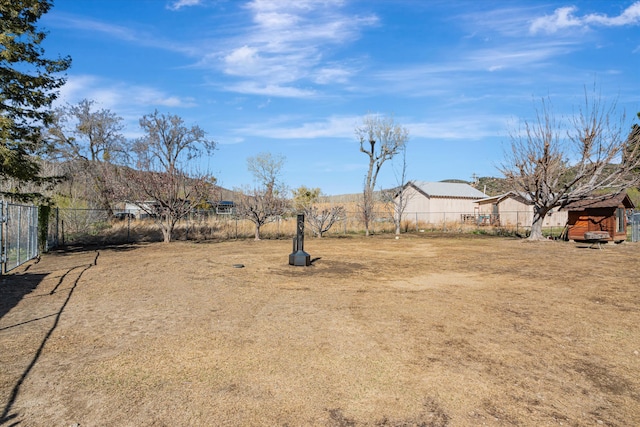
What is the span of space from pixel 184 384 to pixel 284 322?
259 centimetres

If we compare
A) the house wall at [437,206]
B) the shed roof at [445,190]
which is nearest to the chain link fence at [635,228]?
the house wall at [437,206]

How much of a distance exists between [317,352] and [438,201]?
41.9 m

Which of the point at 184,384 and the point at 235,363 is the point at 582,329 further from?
the point at 184,384

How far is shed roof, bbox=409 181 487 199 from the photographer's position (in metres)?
45.4

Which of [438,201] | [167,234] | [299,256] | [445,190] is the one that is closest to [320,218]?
[167,234]

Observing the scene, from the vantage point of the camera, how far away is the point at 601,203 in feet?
81.3

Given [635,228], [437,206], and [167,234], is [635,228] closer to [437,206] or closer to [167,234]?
[437,206]

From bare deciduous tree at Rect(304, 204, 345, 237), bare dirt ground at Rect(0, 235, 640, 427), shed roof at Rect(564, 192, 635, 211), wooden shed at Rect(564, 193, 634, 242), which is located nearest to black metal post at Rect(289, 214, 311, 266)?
bare dirt ground at Rect(0, 235, 640, 427)

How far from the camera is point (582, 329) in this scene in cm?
647

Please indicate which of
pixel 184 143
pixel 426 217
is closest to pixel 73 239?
pixel 184 143

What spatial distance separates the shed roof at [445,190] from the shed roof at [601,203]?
19124 millimetres

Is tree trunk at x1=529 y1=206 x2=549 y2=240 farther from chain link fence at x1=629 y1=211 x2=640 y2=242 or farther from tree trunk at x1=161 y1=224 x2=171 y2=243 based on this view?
tree trunk at x1=161 y1=224 x2=171 y2=243

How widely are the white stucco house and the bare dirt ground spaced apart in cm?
3379

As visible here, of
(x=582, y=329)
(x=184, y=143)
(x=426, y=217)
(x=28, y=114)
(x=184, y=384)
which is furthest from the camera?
(x=426, y=217)
